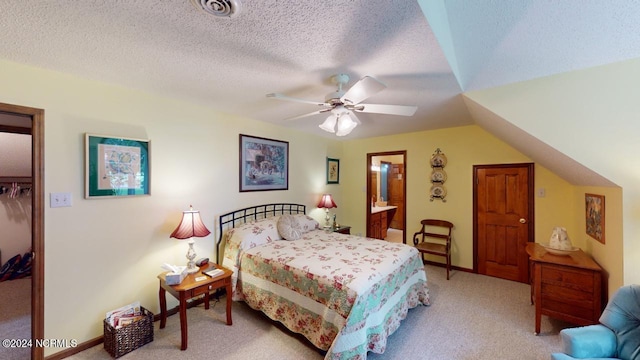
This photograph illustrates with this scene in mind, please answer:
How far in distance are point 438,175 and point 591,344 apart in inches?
118

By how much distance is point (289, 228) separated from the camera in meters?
3.35

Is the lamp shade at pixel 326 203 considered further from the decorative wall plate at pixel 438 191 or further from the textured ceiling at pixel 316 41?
the textured ceiling at pixel 316 41

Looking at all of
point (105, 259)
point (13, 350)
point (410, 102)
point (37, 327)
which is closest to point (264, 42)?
point (410, 102)

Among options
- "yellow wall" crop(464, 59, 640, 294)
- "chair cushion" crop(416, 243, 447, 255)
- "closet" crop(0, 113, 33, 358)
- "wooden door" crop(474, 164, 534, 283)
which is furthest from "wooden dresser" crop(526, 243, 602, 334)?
"closet" crop(0, 113, 33, 358)

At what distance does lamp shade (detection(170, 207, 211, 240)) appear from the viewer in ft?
8.24

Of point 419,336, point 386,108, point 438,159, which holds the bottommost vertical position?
point 419,336

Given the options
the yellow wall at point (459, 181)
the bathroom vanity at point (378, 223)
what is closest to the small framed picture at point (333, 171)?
the yellow wall at point (459, 181)

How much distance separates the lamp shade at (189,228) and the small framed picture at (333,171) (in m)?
2.96

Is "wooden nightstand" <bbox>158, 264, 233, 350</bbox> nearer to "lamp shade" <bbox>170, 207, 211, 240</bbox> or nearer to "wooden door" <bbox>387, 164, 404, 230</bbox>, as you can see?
"lamp shade" <bbox>170, 207, 211, 240</bbox>

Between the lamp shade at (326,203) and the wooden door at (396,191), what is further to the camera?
the wooden door at (396,191)

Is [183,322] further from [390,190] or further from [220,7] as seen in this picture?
[390,190]

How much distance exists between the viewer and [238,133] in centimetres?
346

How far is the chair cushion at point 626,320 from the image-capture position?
150cm

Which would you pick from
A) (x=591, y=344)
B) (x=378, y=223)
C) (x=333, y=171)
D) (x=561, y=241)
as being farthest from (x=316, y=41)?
(x=378, y=223)
